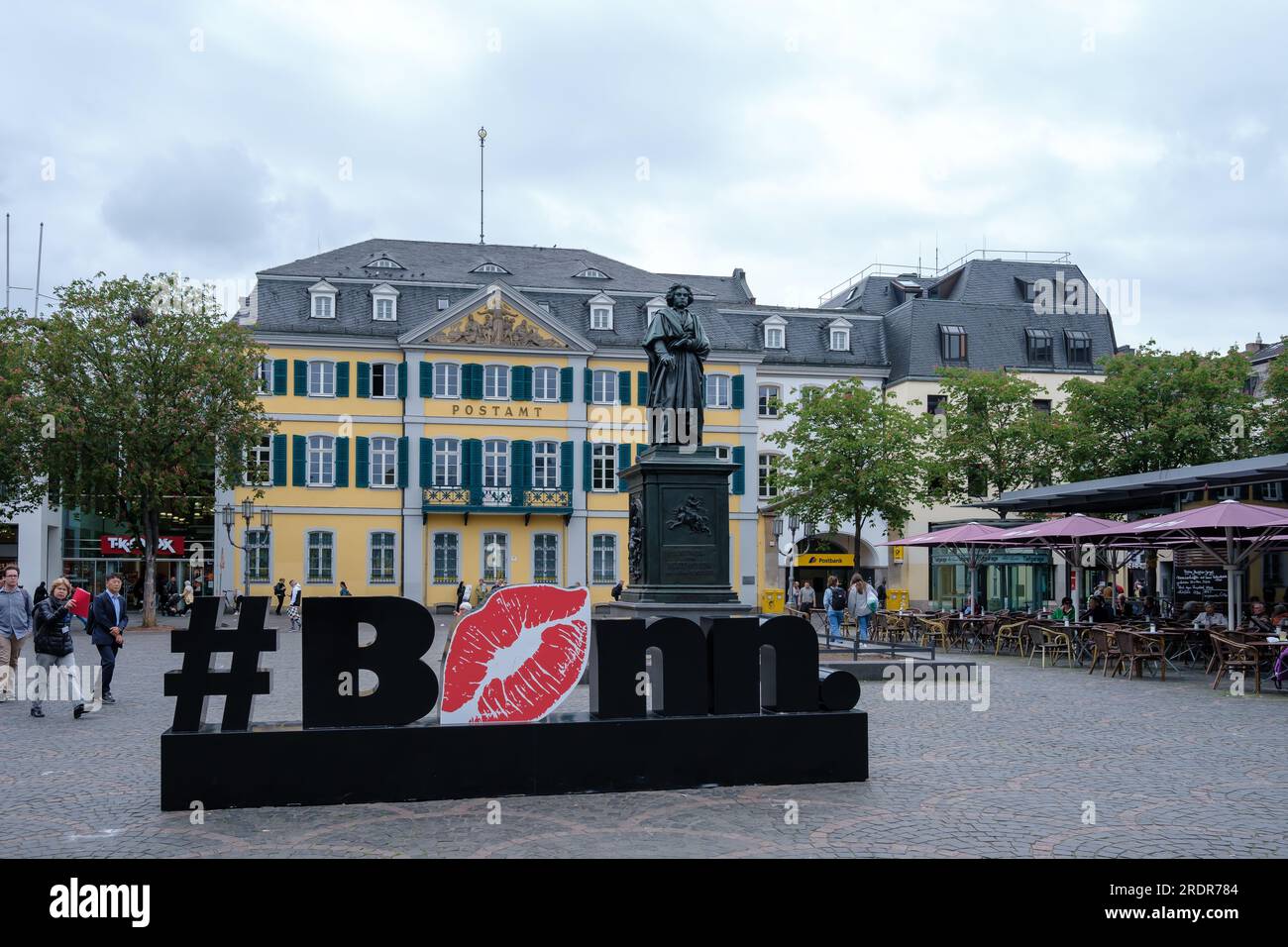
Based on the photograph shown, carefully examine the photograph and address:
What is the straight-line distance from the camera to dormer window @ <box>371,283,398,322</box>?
45.6 m

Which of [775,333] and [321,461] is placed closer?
[321,461]

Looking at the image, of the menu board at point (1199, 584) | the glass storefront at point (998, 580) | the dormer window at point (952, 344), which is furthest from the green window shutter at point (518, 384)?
the menu board at point (1199, 584)

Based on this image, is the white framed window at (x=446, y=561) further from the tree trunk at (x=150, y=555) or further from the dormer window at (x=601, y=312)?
the tree trunk at (x=150, y=555)

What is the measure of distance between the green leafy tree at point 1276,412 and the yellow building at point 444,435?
56.9 feet

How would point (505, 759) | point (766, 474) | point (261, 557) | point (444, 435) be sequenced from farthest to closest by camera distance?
point (766, 474)
point (444, 435)
point (261, 557)
point (505, 759)

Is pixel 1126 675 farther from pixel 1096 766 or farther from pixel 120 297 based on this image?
pixel 120 297

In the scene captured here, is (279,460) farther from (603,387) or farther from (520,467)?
(603,387)

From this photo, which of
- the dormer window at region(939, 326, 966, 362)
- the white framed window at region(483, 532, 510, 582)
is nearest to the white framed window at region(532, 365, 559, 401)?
the white framed window at region(483, 532, 510, 582)

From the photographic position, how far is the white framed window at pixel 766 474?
162 ft

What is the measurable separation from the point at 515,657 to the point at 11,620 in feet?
27.6

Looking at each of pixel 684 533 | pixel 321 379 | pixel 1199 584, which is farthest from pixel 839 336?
pixel 684 533

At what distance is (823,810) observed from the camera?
802 cm

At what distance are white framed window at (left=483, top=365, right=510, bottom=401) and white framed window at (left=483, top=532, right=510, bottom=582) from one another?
5.02 m

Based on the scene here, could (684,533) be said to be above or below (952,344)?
below
